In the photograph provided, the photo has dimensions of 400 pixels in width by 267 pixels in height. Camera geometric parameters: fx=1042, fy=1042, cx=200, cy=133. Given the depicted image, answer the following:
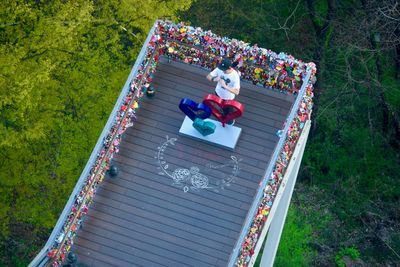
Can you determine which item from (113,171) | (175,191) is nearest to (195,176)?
(175,191)

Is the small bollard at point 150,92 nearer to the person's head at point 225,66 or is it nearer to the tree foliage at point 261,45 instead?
the person's head at point 225,66

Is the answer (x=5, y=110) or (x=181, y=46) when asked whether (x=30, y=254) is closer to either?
(x=5, y=110)

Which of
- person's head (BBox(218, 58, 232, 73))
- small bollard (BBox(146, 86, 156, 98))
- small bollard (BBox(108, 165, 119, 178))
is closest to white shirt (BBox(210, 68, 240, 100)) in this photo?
person's head (BBox(218, 58, 232, 73))

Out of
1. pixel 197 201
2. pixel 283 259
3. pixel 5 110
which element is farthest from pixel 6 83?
pixel 283 259

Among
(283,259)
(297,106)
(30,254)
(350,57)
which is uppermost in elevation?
(350,57)

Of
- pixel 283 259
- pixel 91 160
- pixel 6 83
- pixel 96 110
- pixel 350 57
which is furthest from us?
pixel 350 57

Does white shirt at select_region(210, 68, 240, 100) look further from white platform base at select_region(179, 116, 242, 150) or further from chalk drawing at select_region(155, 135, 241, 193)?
chalk drawing at select_region(155, 135, 241, 193)
